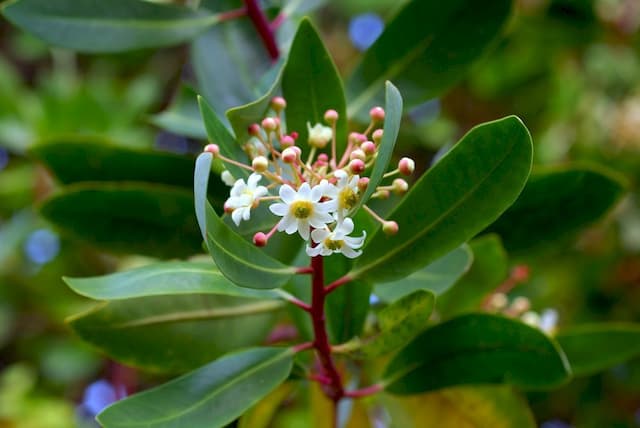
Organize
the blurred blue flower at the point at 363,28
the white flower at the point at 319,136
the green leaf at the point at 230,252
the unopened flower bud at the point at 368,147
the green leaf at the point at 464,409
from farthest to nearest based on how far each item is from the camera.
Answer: the blurred blue flower at the point at 363,28 → the green leaf at the point at 464,409 → the white flower at the point at 319,136 → the unopened flower bud at the point at 368,147 → the green leaf at the point at 230,252

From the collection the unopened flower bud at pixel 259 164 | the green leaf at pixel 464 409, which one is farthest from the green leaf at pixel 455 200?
the green leaf at pixel 464 409

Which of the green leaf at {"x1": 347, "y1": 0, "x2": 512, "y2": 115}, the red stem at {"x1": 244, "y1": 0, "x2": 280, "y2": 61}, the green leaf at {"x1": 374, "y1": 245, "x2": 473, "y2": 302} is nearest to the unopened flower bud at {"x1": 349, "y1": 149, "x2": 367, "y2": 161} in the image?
the green leaf at {"x1": 374, "y1": 245, "x2": 473, "y2": 302}

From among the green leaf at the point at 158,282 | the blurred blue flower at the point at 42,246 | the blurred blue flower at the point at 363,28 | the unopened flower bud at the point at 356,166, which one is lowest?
the blurred blue flower at the point at 42,246

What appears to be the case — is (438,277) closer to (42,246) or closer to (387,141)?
(387,141)

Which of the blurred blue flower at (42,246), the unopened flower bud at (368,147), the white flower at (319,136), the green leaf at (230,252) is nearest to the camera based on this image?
the green leaf at (230,252)

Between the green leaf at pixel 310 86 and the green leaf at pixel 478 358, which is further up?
the green leaf at pixel 310 86

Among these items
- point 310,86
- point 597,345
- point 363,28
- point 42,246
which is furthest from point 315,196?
point 363,28

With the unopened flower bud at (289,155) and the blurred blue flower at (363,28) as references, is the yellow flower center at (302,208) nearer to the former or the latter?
the unopened flower bud at (289,155)

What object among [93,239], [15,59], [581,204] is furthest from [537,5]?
[15,59]
